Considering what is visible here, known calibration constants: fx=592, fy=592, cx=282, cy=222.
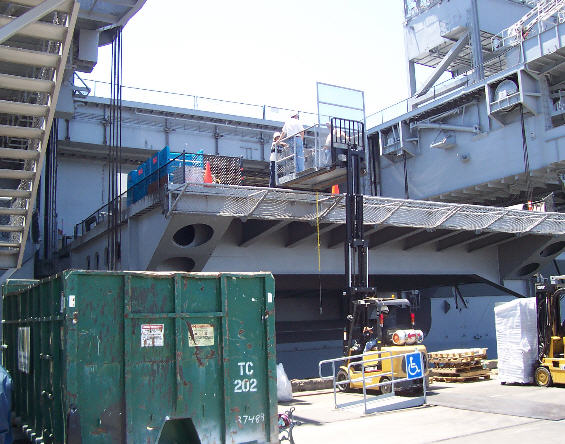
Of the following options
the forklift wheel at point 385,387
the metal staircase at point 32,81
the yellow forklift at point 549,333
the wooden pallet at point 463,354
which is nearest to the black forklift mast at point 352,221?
the forklift wheel at point 385,387

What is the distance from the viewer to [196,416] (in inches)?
281

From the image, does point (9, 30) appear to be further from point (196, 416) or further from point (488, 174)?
point (488, 174)

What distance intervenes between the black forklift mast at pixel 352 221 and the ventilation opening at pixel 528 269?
13178 mm

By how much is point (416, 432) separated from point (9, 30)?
31.6ft

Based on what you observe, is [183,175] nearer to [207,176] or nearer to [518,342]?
[207,176]

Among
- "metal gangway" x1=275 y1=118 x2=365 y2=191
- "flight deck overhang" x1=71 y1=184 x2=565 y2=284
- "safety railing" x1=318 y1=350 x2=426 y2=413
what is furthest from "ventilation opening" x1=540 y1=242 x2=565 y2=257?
"safety railing" x1=318 y1=350 x2=426 y2=413

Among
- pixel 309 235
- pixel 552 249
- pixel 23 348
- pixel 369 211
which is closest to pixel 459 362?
pixel 369 211

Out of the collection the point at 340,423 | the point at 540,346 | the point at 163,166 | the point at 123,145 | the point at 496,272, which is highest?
the point at 123,145

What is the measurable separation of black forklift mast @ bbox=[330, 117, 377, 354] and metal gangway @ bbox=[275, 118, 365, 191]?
30 millimetres

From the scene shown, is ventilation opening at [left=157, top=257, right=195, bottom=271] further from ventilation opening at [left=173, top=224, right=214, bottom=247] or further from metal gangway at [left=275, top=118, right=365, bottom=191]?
metal gangway at [left=275, top=118, right=365, bottom=191]

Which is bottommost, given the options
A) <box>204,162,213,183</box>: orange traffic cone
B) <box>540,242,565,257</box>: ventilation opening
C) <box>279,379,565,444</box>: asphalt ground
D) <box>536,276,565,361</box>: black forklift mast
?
<box>279,379,565,444</box>: asphalt ground

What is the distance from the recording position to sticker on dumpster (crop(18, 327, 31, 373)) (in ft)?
28.6

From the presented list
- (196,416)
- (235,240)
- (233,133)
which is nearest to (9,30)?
(196,416)

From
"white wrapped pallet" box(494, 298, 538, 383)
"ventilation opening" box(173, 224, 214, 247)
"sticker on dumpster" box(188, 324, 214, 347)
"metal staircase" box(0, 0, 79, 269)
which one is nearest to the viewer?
"sticker on dumpster" box(188, 324, 214, 347)
